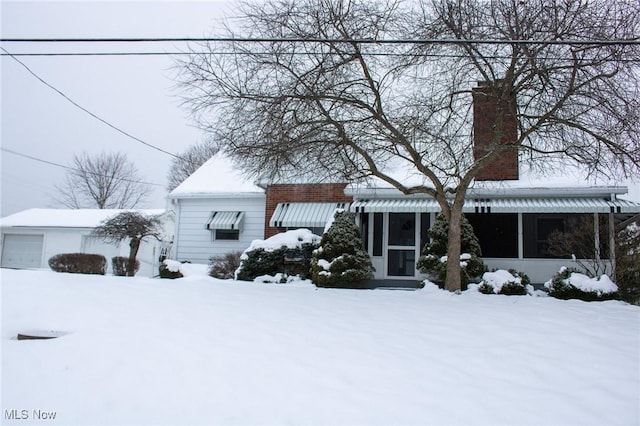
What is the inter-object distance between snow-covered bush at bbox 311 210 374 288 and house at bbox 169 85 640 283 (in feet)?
4.92

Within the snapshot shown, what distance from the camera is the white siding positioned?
1770 cm

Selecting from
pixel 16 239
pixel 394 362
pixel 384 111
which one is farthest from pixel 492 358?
pixel 16 239

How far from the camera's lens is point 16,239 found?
2567 cm

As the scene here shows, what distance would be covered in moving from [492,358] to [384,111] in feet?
21.3

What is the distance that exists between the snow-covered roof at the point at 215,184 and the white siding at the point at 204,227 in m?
0.31

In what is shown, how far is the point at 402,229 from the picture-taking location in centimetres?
1535

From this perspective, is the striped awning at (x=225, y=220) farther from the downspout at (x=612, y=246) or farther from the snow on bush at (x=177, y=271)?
the downspout at (x=612, y=246)

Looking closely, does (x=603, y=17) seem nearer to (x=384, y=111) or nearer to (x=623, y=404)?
(x=384, y=111)

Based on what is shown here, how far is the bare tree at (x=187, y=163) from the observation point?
42547 millimetres

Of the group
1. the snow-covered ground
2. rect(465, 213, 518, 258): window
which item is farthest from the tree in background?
rect(465, 213, 518, 258): window

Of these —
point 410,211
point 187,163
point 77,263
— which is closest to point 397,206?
point 410,211

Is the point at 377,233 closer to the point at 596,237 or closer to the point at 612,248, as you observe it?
the point at 596,237

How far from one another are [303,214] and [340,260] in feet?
13.3

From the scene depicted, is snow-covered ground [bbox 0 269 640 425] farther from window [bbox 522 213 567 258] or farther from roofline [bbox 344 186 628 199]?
window [bbox 522 213 567 258]
